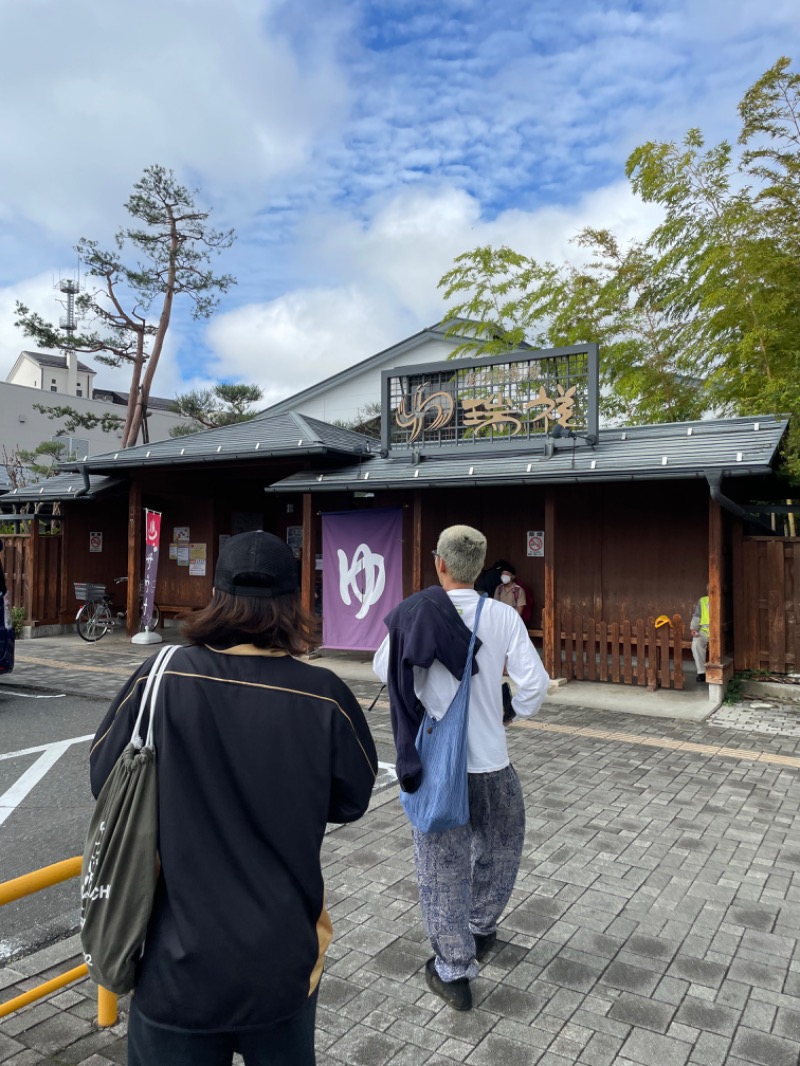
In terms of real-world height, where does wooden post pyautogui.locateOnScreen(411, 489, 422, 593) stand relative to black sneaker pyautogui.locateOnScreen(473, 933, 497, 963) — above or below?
above

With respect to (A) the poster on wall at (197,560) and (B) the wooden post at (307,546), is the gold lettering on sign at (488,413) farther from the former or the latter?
(A) the poster on wall at (197,560)

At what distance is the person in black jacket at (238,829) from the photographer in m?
1.49

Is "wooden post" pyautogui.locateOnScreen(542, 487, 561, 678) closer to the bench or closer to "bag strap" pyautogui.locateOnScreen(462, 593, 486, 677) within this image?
"bag strap" pyautogui.locateOnScreen(462, 593, 486, 677)

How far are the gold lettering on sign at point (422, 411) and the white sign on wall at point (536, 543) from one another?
202 cm

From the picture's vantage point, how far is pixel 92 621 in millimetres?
12688

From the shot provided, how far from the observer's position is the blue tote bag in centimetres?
270

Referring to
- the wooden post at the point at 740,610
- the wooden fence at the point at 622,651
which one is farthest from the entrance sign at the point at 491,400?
the wooden fence at the point at 622,651

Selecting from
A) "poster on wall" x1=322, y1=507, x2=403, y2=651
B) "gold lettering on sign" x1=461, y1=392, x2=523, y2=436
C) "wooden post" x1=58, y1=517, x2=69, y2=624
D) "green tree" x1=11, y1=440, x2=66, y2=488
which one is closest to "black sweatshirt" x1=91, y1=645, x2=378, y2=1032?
"poster on wall" x1=322, y1=507, x2=403, y2=651

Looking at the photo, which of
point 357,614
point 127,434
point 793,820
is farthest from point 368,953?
point 127,434

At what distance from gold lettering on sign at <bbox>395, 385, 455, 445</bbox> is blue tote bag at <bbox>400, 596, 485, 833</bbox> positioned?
25.5ft

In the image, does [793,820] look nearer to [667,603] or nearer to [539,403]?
[667,603]

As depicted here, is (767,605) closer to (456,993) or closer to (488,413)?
(488,413)

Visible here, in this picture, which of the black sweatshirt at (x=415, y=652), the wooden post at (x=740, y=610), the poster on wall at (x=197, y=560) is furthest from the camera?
the poster on wall at (x=197, y=560)

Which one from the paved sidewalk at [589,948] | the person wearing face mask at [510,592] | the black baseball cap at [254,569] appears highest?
the black baseball cap at [254,569]
